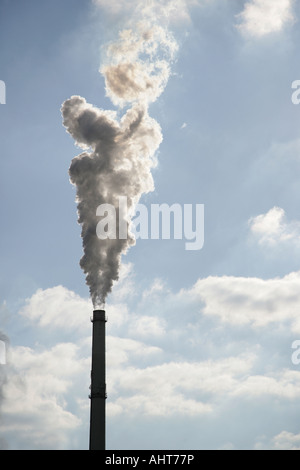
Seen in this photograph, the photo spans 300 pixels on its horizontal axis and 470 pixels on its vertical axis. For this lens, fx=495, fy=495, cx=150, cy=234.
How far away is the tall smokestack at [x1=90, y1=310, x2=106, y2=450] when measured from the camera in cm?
4031

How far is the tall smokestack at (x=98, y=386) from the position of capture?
132ft

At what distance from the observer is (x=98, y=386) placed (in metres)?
42.0

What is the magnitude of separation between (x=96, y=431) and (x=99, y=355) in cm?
610
